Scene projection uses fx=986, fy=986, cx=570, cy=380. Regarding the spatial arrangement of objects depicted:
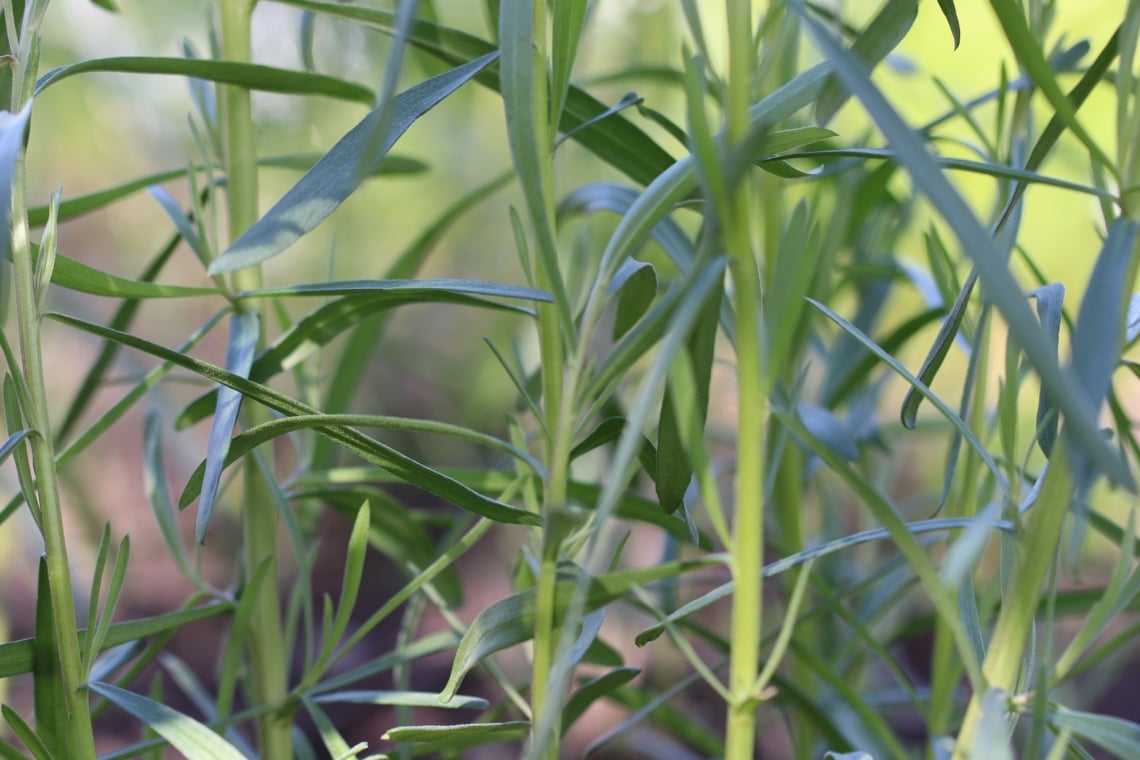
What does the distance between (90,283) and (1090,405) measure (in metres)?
0.28

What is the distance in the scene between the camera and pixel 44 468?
275mm

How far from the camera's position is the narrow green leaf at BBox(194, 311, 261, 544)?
0.88 ft

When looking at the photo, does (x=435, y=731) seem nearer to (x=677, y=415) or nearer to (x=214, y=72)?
(x=677, y=415)

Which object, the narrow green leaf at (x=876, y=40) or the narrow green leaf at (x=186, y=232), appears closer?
the narrow green leaf at (x=876, y=40)

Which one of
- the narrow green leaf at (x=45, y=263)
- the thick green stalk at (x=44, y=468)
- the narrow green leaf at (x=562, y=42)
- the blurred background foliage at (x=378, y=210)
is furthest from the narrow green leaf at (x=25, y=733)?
the blurred background foliage at (x=378, y=210)

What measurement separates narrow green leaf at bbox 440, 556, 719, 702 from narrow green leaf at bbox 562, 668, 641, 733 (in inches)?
1.7

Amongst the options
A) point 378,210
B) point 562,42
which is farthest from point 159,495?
point 378,210

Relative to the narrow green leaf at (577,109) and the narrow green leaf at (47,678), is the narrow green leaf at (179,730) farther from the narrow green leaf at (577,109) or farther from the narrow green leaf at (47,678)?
the narrow green leaf at (577,109)

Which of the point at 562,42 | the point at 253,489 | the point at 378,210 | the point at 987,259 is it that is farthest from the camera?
the point at 378,210

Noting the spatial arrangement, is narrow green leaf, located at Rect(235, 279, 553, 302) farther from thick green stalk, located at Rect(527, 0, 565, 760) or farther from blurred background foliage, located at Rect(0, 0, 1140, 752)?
blurred background foliage, located at Rect(0, 0, 1140, 752)

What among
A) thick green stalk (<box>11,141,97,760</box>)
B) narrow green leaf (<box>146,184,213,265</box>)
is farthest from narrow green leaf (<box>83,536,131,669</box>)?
narrow green leaf (<box>146,184,213,265</box>)

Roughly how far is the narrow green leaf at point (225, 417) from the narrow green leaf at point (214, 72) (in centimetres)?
8

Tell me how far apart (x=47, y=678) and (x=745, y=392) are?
0.24 metres

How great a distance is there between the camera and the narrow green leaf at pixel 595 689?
305mm
